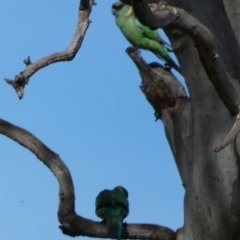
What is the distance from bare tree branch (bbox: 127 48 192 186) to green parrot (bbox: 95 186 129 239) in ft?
2.45

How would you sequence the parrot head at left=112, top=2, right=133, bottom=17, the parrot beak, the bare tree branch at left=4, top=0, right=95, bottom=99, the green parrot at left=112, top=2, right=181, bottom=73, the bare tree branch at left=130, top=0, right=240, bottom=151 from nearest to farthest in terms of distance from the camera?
1. the bare tree branch at left=130, top=0, right=240, bottom=151
2. the bare tree branch at left=4, top=0, right=95, bottom=99
3. the green parrot at left=112, top=2, right=181, bottom=73
4. the parrot head at left=112, top=2, right=133, bottom=17
5. the parrot beak

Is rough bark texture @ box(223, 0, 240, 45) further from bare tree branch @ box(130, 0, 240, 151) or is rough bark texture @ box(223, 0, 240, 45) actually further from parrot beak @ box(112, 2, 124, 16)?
parrot beak @ box(112, 2, 124, 16)

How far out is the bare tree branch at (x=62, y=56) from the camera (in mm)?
3863

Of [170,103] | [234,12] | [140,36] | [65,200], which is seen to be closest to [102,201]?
[170,103]

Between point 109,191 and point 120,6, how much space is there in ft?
9.45

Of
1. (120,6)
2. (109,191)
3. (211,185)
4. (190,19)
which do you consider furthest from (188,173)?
(120,6)

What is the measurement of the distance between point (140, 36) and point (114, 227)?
115 inches

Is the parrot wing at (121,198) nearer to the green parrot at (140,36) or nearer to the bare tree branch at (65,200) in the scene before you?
the bare tree branch at (65,200)

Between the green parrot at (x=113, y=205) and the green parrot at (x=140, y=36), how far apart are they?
1.30 m

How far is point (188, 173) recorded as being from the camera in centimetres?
419

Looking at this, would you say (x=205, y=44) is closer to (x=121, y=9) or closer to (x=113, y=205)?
(x=113, y=205)

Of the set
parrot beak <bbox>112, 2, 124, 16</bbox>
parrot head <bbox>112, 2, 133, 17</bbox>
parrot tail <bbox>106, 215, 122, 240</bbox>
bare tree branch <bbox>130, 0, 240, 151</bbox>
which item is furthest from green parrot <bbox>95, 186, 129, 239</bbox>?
parrot beak <bbox>112, 2, 124, 16</bbox>

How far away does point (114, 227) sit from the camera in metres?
4.56

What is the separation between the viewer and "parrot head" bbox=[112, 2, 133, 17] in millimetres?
7664
